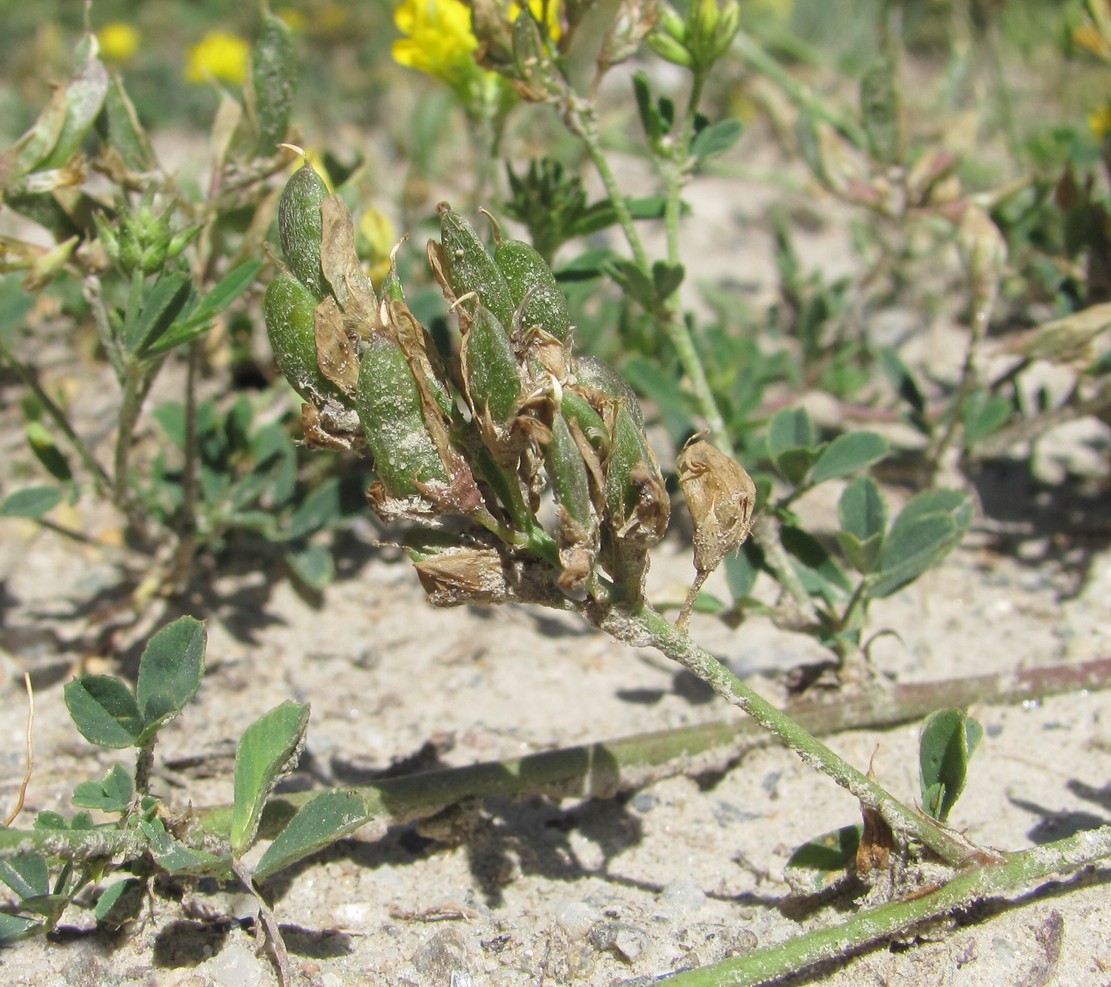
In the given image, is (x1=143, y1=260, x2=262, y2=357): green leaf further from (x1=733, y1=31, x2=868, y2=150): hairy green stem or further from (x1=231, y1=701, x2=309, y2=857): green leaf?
(x1=733, y1=31, x2=868, y2=150): hairy green stem

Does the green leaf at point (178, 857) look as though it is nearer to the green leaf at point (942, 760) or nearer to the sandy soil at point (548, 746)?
the sandy soil at point (548, 746)

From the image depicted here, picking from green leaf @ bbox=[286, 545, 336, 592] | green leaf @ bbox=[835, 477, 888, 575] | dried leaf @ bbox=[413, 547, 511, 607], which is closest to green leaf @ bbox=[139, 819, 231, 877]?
dried leaf @ bbox=[413, 547, 511, 607]

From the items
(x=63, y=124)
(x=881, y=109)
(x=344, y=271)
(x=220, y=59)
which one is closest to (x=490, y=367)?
(x=344, y=271)

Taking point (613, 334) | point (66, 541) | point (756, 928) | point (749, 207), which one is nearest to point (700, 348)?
point (613, 334)

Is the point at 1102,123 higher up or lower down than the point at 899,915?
higher up

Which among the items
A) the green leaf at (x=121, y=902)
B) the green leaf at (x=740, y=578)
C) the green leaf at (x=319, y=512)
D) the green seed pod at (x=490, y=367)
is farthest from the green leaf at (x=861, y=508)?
the green leaf at (x=121, y=902)

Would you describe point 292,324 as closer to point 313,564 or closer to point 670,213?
point 670,213

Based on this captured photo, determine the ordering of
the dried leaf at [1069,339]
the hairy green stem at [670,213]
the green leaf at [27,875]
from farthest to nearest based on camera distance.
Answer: the dried leaf at [1069,339]
the hairy green stem at [670,213]
the green leaf at [27,875]
